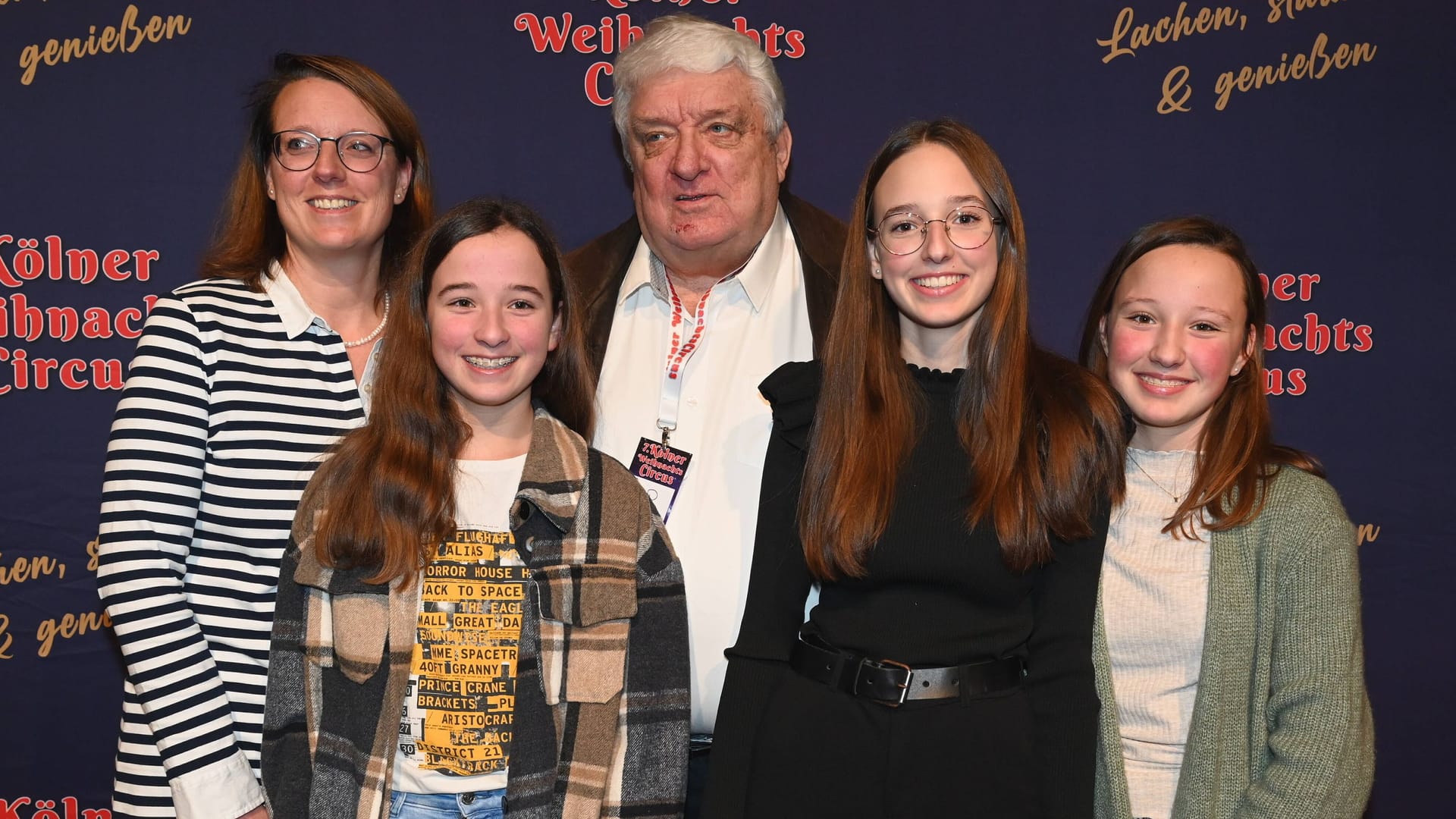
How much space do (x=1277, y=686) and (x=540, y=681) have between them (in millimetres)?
1255

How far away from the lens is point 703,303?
99.3 inches

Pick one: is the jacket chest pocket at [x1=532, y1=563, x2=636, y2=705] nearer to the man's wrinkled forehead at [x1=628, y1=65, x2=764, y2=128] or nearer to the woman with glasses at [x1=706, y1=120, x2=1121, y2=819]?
the woman with glasses at [x1=706, y1=120, x2=1121, y2=819]

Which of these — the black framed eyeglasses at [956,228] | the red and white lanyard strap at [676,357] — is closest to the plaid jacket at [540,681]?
the red and white lanyard strap at [676,357]

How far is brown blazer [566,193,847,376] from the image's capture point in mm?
2500

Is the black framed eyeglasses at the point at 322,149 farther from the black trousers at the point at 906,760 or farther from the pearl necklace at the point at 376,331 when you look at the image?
the black trousers at the point at 906,760

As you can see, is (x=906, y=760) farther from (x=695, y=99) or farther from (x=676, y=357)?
(x=695, y=99)

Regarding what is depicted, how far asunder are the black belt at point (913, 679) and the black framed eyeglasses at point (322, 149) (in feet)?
4.37

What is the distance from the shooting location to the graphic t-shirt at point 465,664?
6.06 ft

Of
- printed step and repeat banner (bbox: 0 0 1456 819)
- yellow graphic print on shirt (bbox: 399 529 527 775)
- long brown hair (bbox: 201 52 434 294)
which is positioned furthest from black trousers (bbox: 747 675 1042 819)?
printed step and repeat banner (bbox: 0 0 1456 819)

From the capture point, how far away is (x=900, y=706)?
5.92 ft

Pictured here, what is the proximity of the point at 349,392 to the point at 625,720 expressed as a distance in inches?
31.8

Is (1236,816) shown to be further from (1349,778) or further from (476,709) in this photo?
(476,709)

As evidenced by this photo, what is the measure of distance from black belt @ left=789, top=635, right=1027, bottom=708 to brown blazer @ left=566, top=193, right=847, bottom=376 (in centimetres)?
80

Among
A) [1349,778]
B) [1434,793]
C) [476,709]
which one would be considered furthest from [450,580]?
[1434,793]
